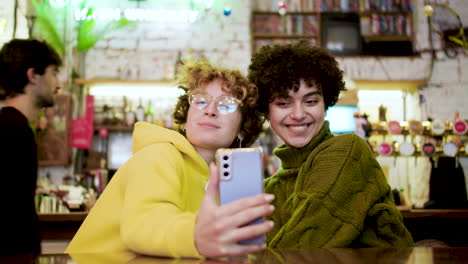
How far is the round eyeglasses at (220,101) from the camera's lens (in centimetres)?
140

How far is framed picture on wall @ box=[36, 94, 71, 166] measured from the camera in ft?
16.9

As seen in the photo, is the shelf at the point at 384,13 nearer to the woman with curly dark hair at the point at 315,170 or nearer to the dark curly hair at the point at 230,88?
the woman with curly dark hair at the point at 315,170

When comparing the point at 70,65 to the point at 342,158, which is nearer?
the point at 342,158

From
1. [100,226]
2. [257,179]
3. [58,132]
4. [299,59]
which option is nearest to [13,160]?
[100,226]

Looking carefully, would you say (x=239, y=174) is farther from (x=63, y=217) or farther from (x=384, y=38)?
(x=384, y=38)

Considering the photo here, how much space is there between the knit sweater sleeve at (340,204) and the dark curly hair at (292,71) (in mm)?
267

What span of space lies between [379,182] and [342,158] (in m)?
0.16

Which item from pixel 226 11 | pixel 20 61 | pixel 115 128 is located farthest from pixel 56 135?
pixel 20 61

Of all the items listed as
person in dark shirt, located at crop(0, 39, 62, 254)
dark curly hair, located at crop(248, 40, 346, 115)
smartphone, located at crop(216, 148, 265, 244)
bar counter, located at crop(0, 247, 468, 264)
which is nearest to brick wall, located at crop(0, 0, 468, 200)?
person in dark shirt, located at crop(0, 39, 62, 254)

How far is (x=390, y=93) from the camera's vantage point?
5863 millimetres

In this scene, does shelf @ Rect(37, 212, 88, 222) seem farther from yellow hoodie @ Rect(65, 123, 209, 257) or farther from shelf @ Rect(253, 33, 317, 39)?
shelf @ Rect(253, 33, 317, 39)

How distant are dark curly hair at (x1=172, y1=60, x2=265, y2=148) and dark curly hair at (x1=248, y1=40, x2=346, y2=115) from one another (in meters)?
0.08

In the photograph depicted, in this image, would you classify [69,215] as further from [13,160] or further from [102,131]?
[102,131]

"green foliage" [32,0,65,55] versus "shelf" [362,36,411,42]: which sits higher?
"green foliage" [32,0,65,55]
